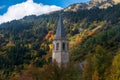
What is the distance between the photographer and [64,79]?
62.6 m

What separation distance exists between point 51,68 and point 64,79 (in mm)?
4874

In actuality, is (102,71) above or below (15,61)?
above

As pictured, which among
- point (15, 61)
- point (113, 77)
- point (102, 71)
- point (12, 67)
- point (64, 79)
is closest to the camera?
point (113, 77)

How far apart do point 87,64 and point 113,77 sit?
9.44 m

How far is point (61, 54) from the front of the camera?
313ft

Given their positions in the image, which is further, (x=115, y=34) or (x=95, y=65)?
(x=115, y=34)

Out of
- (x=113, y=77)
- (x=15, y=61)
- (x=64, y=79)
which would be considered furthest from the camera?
(x=15, y=61)

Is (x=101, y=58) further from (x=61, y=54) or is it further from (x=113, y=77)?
(x=61, y=54)

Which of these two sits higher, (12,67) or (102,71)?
(102,71)

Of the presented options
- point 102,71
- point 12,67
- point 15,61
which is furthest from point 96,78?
point 15,61

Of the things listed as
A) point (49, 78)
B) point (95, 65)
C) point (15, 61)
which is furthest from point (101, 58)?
point (15, 61)

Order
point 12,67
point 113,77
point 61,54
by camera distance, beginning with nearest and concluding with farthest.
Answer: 1. point 113,77
2. point 61,54
3. point 12,67

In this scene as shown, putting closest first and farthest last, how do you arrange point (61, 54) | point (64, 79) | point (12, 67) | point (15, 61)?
point (64, 79) → point (61, 54) → point (12, 67) → point (15, 61)

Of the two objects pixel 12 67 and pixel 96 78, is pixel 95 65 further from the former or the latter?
pixel 12 67
